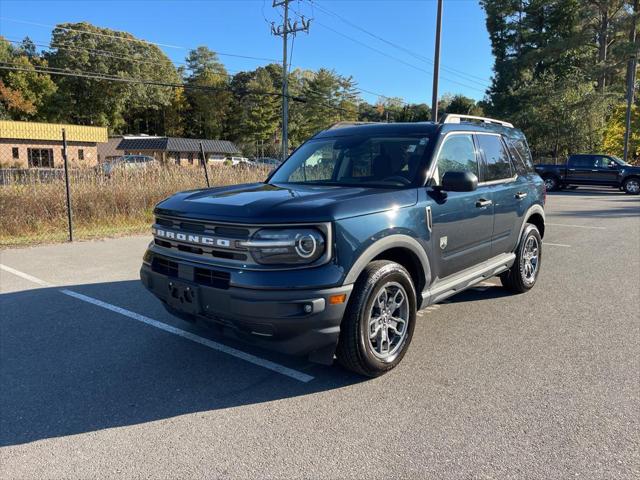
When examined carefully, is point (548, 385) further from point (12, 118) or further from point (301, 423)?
point (12, 118)

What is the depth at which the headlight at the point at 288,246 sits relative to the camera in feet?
10.0

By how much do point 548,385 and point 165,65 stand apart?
71097mm

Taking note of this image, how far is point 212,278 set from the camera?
3.28 meters

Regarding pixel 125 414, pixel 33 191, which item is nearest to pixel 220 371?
pixel 125 414

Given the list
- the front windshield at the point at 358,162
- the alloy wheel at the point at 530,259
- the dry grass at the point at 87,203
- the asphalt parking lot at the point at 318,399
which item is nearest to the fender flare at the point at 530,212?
the alloy wheel at the point at 530,259

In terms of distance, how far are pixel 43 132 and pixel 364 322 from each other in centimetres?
5233

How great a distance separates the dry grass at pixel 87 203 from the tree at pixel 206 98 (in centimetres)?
6986

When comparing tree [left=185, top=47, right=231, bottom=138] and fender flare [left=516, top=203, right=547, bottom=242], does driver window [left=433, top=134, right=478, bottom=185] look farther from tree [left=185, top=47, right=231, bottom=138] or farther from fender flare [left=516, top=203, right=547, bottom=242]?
tree [left=185, top=47, right=231, bottom=138]

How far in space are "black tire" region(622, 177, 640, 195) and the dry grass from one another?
19745 mm

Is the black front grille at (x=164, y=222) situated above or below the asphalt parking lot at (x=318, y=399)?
above

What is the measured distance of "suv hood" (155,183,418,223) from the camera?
3121mm

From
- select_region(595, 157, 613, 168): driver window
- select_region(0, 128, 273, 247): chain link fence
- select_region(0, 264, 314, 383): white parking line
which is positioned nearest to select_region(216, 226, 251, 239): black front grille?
select_region(0, 264, 314, 383): white parking line

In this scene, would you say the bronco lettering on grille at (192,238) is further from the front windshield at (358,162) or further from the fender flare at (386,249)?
the front windshield at (358,162)

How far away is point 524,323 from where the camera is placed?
4781mm
